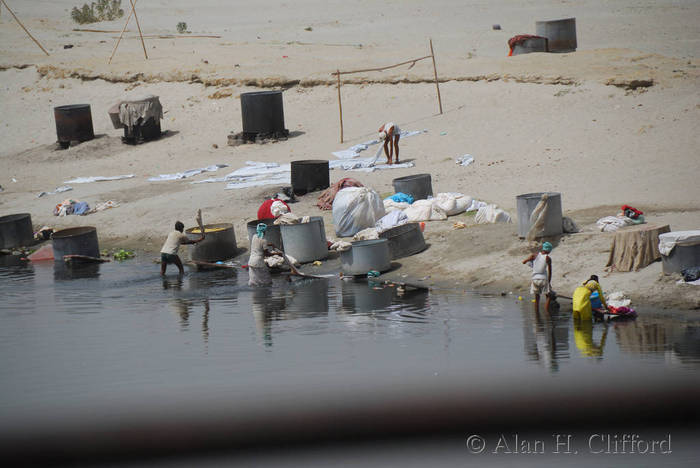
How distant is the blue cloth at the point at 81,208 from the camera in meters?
18.1

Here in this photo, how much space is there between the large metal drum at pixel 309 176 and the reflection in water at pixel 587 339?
8179 millimetres

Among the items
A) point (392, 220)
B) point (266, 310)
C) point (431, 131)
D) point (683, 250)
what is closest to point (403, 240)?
point (392, 220)

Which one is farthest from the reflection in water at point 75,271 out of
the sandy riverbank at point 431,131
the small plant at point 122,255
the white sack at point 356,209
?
the white sack at point 356,209

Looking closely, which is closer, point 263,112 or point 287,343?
point 287,343

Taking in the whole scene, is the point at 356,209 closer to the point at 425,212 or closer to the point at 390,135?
the point at 425,212

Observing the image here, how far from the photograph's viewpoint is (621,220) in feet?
39.7

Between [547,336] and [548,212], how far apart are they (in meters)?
3.19

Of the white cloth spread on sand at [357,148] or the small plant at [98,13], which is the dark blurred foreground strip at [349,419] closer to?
the white cloth spread on sand at [357,148]

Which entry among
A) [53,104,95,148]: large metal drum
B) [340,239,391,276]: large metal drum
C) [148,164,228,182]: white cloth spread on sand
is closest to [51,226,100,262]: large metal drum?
[340,239,391,276]: large metal drum

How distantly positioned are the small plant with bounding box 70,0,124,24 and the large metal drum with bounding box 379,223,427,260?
1422 inches

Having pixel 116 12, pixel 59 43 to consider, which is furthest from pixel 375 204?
pixel 116 12

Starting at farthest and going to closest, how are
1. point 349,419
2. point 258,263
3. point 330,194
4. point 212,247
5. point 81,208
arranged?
point 81,208, point 330,194, point 212,247, point 258,263, point 349,419

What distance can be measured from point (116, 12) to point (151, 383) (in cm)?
4241

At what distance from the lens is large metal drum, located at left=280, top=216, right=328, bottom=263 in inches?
533
